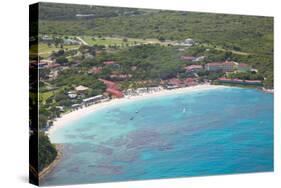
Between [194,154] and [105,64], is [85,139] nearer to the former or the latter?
[105,64]

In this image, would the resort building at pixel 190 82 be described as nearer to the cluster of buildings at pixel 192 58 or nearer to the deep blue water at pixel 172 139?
the deep blue water at pixel 172 139

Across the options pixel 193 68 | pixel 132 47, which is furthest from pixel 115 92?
pixel 193 68

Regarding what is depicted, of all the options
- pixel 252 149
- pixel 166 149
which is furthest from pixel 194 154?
pixel 252 149

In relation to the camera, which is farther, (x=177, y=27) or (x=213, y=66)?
(x=213, y=66)

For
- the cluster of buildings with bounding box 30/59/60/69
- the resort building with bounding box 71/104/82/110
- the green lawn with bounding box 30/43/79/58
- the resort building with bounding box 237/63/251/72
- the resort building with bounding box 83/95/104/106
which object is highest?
the green lawn with bounding box 30/43/79/58

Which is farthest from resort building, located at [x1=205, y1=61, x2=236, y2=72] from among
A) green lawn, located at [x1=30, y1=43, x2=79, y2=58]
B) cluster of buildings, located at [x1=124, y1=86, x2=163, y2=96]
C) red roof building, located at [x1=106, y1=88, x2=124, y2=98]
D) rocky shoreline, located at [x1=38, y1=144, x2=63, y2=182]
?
rocky shoreline, located at [x1=38, y1=144, x2=63, y2=182]

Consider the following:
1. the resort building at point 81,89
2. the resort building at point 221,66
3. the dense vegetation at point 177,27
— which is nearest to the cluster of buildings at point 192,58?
the resort building at point 221,66

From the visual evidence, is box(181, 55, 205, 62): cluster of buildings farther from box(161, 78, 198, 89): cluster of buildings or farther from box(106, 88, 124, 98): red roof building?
box(106, 88, 124, 98): red roof building

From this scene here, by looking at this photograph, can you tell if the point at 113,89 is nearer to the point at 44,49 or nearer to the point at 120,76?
the point at 120,76
